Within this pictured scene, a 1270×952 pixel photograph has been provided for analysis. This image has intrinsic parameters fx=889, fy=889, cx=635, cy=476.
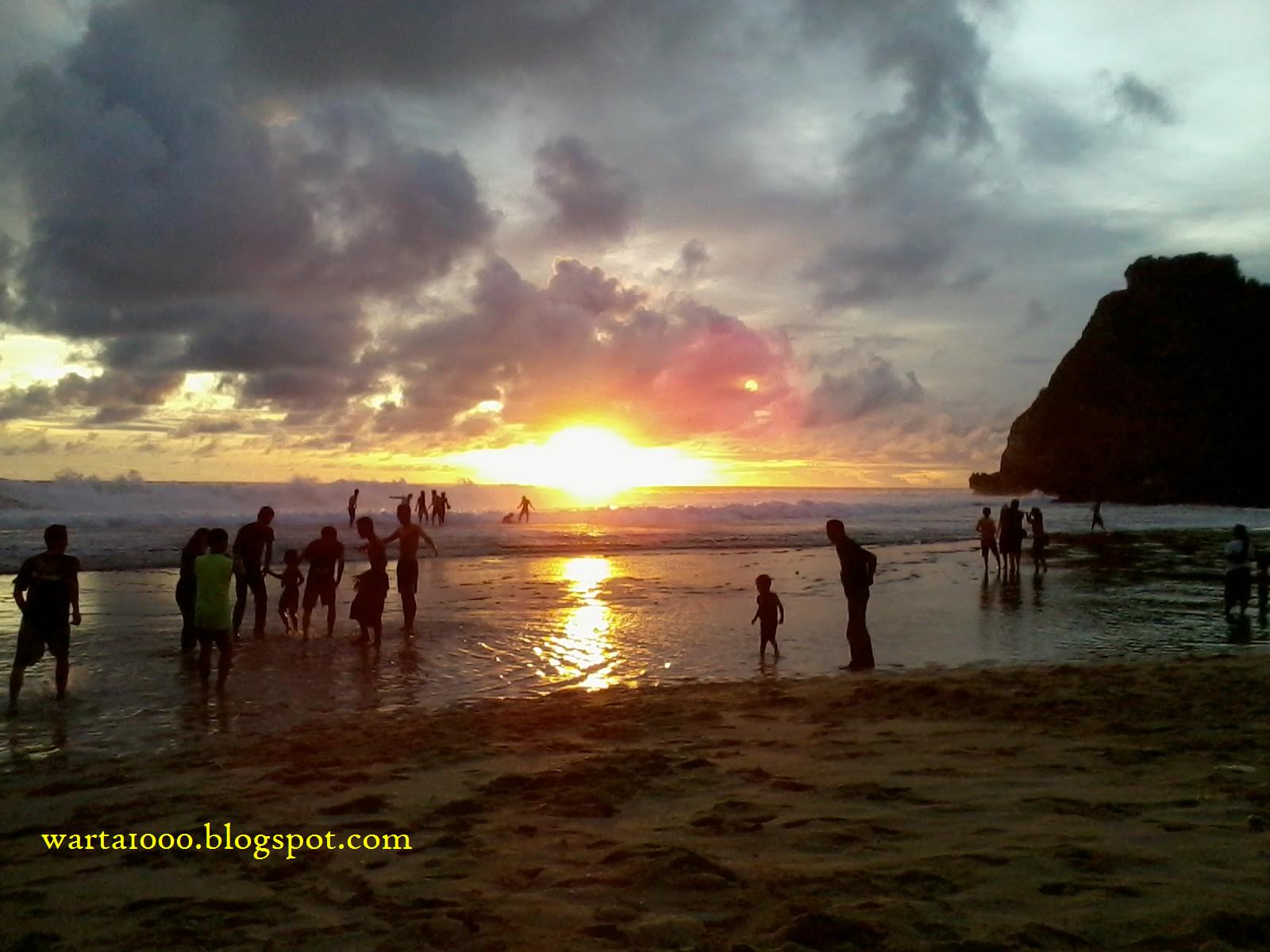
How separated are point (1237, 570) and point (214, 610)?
15.3m

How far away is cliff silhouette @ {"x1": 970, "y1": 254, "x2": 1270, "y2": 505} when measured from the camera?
7662 cm

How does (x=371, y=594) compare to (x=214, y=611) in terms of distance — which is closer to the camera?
(x=214, y=611)

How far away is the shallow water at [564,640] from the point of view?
9.12 meters

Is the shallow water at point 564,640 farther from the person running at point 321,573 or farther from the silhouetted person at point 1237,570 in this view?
the silhouetted person at point 1237,570

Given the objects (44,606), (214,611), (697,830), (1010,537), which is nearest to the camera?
(697,830)

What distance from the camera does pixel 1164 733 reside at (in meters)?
→ 6.80

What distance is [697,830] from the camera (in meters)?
4.86

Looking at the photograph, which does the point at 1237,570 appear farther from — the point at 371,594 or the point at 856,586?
the point at 371,594

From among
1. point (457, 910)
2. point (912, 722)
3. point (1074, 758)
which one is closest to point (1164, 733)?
point (1074, 758)

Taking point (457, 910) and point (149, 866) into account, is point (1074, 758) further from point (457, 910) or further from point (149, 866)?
point (149, 866)

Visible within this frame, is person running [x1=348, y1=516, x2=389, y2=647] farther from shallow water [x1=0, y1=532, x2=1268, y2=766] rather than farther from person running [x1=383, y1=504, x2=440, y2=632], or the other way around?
person running [x1=383, y1=504, x2=440, y2=632]

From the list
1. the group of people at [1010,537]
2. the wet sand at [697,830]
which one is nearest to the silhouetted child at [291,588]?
the wet sand at [697,830]

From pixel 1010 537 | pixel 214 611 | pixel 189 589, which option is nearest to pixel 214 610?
pixel 214 611

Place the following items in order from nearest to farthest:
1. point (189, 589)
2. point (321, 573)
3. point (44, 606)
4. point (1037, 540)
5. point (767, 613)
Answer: point (44, 606) → point (767, 613) → point (189, 589) → point (321, 573) → point (1037, 540)
